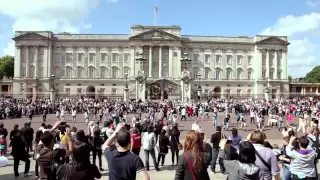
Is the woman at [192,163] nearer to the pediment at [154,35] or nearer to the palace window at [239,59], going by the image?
the pediment at [154,35]

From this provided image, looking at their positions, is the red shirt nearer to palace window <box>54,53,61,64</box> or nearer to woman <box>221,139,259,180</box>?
woman <box>221,139,259,180</box>

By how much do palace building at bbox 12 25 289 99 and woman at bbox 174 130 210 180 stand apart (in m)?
67.7

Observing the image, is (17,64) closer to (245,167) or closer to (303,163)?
(303,163)

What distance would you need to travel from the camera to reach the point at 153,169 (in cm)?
1241

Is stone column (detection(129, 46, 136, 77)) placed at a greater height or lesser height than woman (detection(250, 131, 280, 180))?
greater

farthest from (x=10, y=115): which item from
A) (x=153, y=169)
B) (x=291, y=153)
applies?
(x=291, y=153)

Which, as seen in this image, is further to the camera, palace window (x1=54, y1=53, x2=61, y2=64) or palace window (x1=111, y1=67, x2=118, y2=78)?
palace window (x1=111, y1=67, x2=118, y2=78)

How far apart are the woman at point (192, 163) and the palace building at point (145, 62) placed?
67.7 metres

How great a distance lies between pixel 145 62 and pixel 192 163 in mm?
71495

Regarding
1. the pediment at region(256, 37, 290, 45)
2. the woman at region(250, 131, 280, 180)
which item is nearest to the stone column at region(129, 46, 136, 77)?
the pediment at region(256, 37, 290, 45)

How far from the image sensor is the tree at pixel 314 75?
356ft

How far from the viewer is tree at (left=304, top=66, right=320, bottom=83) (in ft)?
356

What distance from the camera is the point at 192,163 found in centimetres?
485

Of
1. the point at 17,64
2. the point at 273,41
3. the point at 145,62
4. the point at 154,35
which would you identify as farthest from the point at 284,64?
the point at 17,64
